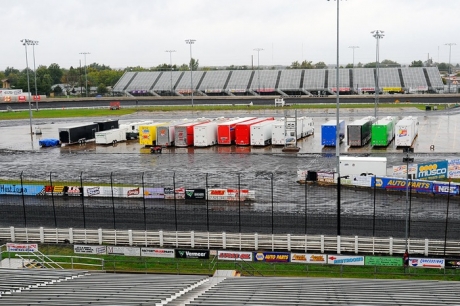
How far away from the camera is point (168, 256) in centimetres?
2766

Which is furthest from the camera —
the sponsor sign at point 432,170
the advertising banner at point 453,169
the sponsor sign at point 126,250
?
the advertising banner at point 453,169

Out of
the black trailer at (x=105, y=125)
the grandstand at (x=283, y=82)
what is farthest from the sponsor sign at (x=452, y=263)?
the grandstand at (x=283, y=82)

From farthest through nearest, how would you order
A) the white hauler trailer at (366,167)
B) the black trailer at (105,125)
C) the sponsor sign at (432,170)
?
the black trailer at (105,125) < the white hauler trailer at (366,167) < the sponsor sign at (432,170)

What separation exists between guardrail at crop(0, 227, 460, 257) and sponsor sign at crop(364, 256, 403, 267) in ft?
4.02

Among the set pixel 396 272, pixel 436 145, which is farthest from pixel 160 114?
pixel 396 272

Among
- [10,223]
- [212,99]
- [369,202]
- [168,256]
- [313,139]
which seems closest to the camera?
[168,256]

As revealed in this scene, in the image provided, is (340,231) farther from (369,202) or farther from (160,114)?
(160,114)

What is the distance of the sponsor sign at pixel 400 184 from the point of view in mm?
38188

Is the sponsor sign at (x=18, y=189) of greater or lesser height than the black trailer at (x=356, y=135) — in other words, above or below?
below

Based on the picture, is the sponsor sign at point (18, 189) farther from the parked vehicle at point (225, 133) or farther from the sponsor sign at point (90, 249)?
the parked vehicle at point (225, 133)

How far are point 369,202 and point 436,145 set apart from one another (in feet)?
82.9

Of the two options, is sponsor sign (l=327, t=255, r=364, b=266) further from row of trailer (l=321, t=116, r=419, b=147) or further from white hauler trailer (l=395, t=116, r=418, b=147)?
white hauler trailer (l=395, t=116, r=418, b=147)

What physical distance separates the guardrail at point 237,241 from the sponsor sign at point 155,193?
8.44 m

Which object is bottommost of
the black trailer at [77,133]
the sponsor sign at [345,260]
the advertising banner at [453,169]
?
the sponsor sign at [345,260]
